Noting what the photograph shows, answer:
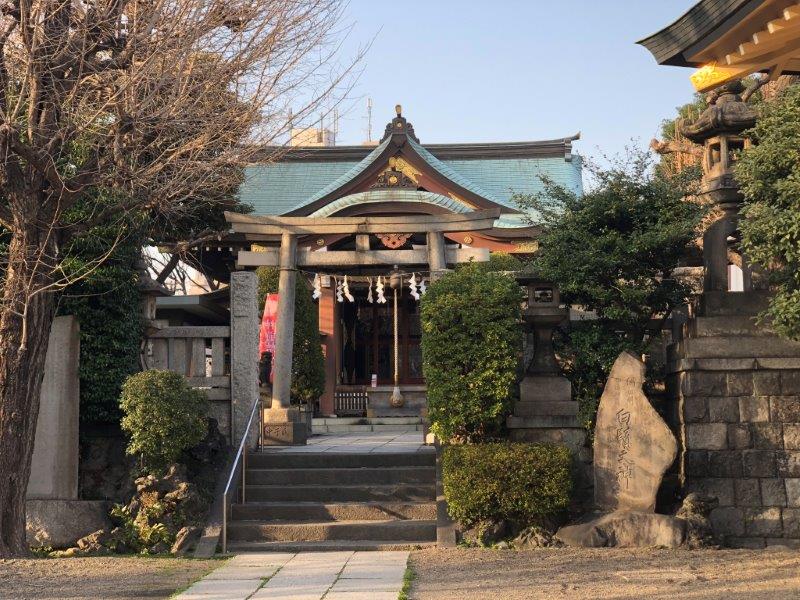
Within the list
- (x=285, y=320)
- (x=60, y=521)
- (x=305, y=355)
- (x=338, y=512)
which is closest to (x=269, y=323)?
(x=305, y=355)

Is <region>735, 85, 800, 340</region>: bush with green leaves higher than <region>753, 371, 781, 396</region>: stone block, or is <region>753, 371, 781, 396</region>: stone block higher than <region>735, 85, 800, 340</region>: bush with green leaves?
<region>735, 85, 800, 340</region>: bush with green leaves

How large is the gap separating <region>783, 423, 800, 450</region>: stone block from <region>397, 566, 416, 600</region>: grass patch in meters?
4.51

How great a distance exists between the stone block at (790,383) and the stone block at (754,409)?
0.70 feet

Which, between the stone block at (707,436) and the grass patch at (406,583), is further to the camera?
the stone block at (707,436)

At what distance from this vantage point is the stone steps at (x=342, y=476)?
40.0 ft

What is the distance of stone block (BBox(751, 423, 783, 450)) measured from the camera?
36.6 ft

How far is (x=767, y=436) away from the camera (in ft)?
36.6

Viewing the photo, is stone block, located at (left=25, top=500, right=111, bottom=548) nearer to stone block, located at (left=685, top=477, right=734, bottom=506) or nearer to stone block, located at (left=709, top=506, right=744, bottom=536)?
stone block, located at (left=685, top=477, right=734, bottom=506)

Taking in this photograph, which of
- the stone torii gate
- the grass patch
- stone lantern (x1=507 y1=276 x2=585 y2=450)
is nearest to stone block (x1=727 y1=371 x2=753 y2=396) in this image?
stone lantern (x1=507 y1=276 x2=585 y2=450)

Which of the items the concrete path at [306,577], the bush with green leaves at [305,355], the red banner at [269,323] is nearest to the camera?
the concrete path at [306,577]

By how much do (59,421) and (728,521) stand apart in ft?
24.9

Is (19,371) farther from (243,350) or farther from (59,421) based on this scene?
(243,350)

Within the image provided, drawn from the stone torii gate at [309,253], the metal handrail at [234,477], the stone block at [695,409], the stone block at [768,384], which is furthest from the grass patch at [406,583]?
the stone torii gate at [309,253]

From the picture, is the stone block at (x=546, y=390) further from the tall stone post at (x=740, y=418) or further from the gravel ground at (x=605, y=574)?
the gravel ground at (x=605, y=574)
